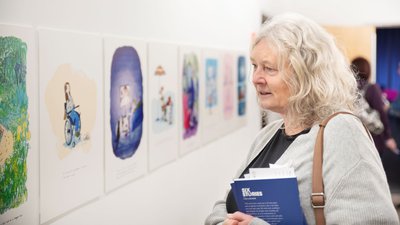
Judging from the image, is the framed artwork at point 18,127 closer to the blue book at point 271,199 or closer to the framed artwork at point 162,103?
the blue book at point 271,199

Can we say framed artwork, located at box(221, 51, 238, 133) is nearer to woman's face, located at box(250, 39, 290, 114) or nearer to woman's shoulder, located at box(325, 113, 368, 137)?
woman's face, located at box(250, 39, 290, 114)

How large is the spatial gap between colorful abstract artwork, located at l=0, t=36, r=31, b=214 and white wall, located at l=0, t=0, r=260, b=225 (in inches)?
5.0

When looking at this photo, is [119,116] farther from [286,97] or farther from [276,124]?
[286,97]

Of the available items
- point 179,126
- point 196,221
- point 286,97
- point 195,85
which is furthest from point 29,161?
point 196,221

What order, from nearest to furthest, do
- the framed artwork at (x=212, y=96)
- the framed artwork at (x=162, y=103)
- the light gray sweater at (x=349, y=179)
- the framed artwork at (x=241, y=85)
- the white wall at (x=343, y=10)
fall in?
1. the light gray sweater at (x=349, y=179)
2. the framed artwork at (x=162, y=103)
3. the framed artwork at (x=212, y=96)
4. the framed artwork at (x=241, y=85)
5. the white wall at (x=343, y=10)

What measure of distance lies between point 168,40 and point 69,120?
4.63 feet

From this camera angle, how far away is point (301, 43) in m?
1.96

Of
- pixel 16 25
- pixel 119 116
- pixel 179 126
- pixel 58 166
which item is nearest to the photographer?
pixel 16 25

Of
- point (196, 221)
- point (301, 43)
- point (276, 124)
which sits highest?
point (301, 43)

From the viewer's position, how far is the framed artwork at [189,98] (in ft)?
12.6

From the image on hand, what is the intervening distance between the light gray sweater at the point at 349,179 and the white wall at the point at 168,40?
121cm

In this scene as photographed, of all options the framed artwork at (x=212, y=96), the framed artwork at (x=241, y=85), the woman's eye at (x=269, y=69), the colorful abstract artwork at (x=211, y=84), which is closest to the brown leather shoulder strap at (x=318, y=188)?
the woman's eye at (x=269, y=69)

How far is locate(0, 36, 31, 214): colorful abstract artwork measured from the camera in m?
1.88

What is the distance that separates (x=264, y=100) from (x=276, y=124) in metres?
0.25
